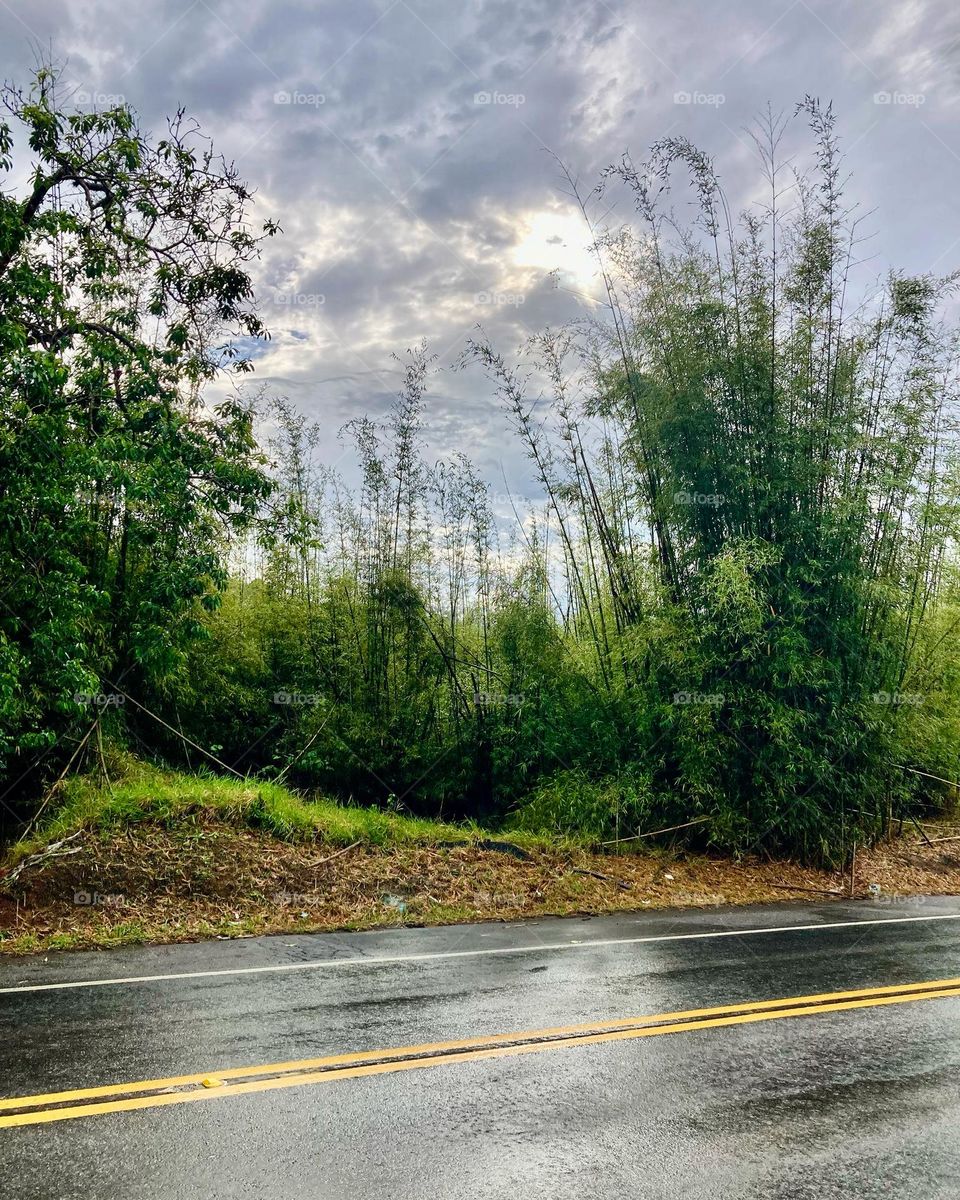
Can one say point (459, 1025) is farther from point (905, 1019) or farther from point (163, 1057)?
point (905, 1019)

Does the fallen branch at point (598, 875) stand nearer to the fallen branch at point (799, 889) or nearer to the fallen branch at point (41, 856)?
the fallen branch at point (799, 889)

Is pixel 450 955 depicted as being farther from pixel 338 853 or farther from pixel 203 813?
pixel 203 813

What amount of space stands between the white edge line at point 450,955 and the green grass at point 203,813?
2.70m

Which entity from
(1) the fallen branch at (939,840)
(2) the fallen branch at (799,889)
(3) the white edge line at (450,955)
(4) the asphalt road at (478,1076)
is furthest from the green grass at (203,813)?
(1) the fallen branch at (939,840)

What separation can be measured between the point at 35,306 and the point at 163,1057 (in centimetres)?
614

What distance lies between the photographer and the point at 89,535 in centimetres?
843

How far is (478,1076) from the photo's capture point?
11.4ft

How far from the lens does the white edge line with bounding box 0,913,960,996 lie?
487cm

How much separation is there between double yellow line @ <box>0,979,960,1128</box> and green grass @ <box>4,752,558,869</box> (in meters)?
4.50

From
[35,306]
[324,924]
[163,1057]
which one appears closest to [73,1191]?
[163,1057]

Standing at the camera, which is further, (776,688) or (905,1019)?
(776,688)

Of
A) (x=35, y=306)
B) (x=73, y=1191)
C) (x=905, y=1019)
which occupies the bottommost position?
(x=905, y=1019)

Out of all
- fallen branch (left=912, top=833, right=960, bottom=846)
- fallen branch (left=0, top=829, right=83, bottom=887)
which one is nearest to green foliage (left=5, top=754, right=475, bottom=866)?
fallen branch (left=0, top=829, right=83, bottom=887)

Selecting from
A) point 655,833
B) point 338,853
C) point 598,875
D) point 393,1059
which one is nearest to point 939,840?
point 655,833
